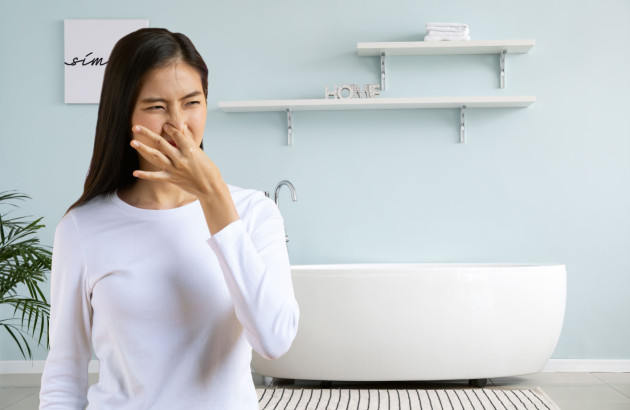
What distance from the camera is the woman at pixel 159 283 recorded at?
0.75 meters

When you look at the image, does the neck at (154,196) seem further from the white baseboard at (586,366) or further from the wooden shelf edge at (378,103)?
the white baseboard at (586,366)

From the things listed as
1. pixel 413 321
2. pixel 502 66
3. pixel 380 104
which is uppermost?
pixel 502 66

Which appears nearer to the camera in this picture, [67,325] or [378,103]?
[67,325]

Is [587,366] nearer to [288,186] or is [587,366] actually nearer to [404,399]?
[404,399]

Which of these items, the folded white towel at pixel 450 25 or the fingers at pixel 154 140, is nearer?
the fingers at pixel 154 140

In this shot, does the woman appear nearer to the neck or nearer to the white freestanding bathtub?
the neck

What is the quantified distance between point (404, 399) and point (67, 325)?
233 centimetres

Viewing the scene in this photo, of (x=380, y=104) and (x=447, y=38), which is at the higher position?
(x=447, y=38)

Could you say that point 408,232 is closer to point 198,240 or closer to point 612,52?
point 612,52

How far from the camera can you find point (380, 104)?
365 centimetres

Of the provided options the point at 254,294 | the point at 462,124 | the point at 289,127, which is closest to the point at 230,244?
the point at 254,294

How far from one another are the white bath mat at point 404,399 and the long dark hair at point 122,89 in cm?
212

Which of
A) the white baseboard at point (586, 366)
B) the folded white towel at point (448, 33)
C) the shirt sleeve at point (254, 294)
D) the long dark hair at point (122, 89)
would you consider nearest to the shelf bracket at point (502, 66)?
the folded white towel at point (448, 33)

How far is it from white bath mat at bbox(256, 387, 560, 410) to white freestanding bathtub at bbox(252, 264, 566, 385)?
0.11m
